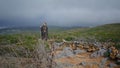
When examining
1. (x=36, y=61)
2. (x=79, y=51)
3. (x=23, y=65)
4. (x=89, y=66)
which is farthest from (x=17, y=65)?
(x=79, y=51)

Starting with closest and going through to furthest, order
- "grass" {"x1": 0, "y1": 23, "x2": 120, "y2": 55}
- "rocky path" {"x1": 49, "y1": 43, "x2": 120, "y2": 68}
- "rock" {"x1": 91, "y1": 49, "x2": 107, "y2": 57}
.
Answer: "grass" {"x1": 0, "y1": 23, "x2": 120, "y2": 55}, "rocky path" {"x1": 49, "y1": 43, "x2": 120, "y2": 68}, "rock" {"x1": 91, "y1": 49, "x2": 107, "y2": 57}

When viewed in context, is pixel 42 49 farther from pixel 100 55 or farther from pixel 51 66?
pixel 100 55

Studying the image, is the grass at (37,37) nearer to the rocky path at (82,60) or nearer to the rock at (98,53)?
the rocky path at (82,60)

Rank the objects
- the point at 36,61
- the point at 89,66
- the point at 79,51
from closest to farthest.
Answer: the point at 36,61 < the point at 89,66 < the point at 79,51

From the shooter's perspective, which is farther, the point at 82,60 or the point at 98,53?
the point at 98,53

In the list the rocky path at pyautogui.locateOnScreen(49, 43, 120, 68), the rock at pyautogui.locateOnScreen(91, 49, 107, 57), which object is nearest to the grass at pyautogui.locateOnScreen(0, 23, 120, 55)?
the rocky path at pyautogui.locateOnScreen(49, 43, 120, 68)

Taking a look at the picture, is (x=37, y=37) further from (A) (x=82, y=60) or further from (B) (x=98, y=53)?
(B) (x=98, y=53)

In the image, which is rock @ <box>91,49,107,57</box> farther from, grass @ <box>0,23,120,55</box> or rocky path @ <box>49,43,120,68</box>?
grass @ <box>0,23,120,55</box>

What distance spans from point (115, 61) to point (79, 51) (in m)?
4.86

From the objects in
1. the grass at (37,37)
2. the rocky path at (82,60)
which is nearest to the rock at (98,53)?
the rocky path at (82,60)

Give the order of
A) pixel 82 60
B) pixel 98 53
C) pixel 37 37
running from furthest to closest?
pixel 98 53 < pixel 82 60 < pixel 37 37

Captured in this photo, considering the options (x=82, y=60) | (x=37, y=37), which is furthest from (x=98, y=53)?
(x=37, y=37)

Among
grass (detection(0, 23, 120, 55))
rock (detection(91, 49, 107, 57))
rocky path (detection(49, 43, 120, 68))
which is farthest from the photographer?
rock (detection(91, 49, 107, 57))

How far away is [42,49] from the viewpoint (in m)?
7.43
